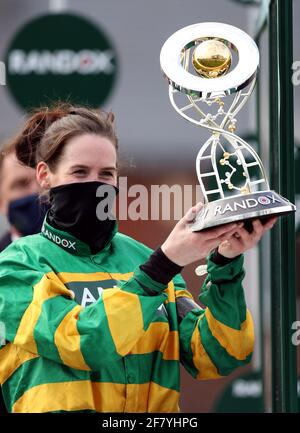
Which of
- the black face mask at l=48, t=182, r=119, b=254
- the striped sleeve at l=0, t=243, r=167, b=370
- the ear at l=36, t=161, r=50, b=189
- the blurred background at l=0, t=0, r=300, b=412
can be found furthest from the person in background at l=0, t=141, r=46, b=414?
the striped sleeve at l=0, t=243, r=167, b=370

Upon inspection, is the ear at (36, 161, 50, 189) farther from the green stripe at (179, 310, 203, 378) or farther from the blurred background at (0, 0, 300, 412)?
the blurred background at (0, 0, 300, 412)

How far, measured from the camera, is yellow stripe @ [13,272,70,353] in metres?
1.76

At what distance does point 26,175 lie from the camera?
2.72 m

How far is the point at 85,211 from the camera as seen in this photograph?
1886 millimetres

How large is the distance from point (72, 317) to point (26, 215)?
39.0 inches

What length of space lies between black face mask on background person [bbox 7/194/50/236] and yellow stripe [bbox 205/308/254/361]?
791 millimetres

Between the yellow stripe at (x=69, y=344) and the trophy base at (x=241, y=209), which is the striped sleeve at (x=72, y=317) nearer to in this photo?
the yellow stripe at (x=69, y=344)

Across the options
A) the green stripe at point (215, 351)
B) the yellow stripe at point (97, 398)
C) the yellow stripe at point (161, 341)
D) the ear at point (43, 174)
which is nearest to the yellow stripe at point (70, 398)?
the yellow stripe at point (97, 398)

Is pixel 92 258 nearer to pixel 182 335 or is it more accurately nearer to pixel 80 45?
pixel 182 335

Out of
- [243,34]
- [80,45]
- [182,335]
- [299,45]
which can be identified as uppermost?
[80,45]

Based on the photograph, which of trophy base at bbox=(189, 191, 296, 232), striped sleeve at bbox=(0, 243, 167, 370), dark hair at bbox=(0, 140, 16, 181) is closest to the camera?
trophy base at bbox=(189, 191, 296, 232)

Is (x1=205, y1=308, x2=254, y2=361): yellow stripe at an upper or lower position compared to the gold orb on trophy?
lower

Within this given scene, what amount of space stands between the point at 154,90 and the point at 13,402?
5.77 feet
